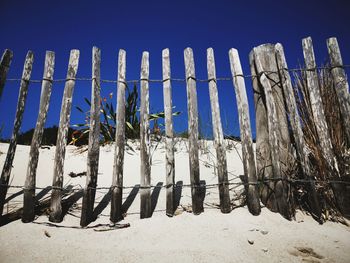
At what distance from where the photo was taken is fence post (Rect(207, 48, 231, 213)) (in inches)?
83.7

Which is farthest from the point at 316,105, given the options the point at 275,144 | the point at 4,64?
the point at 4,64

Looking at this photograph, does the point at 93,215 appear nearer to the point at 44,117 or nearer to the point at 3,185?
the point at 3,185

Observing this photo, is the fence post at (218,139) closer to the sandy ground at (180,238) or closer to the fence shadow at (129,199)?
the sandy ground at (180,238)

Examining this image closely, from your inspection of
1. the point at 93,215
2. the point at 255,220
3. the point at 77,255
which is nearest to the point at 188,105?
the point at 255,220

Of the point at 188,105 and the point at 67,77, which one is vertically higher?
the point at 67,77

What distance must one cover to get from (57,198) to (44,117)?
80cm

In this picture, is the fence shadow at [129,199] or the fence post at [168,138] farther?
the fence shadow at [129,199]

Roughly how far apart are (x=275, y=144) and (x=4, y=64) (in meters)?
2.96

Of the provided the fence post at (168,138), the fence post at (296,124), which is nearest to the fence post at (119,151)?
the fence post at (168,138)

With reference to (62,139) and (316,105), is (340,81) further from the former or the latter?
(62,139)

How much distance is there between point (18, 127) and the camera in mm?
2260

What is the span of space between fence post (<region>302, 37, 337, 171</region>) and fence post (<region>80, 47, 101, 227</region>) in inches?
85.8

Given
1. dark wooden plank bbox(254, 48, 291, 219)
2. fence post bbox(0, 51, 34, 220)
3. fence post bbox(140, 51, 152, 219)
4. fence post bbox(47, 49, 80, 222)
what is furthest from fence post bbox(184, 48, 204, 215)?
fence post bbox(0, 51, 34, 220)

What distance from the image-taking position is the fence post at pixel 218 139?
6.97 ft
